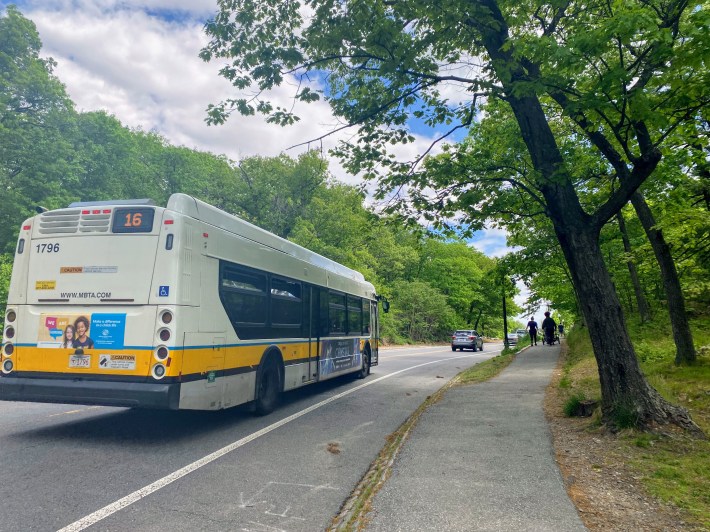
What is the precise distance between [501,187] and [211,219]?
275 inches

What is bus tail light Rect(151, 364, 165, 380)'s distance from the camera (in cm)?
588

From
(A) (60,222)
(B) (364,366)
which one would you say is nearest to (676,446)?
(A) (60,222)

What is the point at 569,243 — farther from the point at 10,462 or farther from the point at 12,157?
the point at 12,157

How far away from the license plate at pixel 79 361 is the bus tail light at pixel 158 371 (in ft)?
3.13

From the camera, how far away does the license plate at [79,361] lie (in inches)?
242

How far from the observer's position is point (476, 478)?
15.9 ft

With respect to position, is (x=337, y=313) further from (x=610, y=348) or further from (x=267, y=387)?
(x=610, y=348)

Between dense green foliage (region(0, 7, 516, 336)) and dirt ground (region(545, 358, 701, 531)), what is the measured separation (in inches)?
227

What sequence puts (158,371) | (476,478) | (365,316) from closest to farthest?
(476,478), (158,371), (365,316)

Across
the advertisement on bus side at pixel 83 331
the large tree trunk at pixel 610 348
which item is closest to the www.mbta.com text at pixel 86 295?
the advertisement on bus side at pixel 83 331

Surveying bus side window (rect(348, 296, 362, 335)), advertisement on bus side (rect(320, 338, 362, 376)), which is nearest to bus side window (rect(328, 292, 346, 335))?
advertisement on bus side (rect(320, 338, 362, 376))

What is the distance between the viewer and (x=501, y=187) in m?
11.2

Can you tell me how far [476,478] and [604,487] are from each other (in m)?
1.21

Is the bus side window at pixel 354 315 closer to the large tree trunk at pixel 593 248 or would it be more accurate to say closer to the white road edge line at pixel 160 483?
the white road edge line at pixel 160 483
